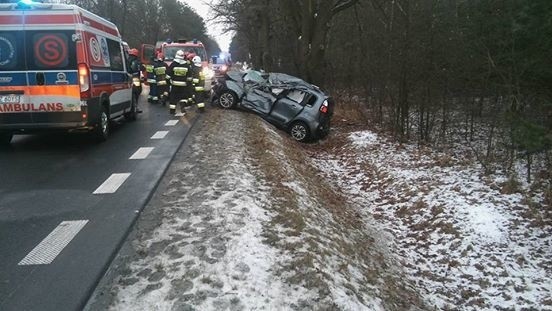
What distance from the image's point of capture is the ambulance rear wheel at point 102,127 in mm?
10361

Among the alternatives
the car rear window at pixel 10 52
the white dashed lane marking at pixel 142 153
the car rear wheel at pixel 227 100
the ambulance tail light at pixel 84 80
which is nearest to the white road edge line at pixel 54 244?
the white dashed lane marking at pixel 142 153

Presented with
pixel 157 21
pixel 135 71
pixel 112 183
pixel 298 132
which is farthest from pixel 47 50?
pixel 157 21

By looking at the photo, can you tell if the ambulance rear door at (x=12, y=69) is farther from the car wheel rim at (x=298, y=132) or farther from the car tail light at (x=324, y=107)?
the car tail light at (x=324, y=107)

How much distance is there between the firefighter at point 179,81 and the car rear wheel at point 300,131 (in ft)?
11.5

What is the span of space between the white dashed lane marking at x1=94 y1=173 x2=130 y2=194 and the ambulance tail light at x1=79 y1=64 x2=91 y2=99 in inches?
94.6

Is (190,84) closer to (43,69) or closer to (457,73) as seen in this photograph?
(43,69)

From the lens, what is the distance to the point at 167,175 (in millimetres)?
7906

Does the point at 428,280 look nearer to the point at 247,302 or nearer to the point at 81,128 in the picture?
the point at 247,302

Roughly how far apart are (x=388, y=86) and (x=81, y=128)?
777cm

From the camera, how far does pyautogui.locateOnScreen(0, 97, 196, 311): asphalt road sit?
14.3 ft

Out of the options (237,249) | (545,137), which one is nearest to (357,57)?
(545,137)

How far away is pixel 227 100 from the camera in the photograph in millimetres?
15867

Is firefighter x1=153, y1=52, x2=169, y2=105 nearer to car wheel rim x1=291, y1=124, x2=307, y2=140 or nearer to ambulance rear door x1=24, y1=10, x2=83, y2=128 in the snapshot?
car wheel rim x1=291, y1=124, x2=307, y2=140

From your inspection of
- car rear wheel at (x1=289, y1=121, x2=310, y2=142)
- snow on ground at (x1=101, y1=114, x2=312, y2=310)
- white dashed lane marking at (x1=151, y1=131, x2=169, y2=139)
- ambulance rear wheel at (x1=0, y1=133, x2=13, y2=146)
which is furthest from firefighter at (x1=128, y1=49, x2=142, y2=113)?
snow on ground at (x1=101, y1=114, x2=312, y2=310)
